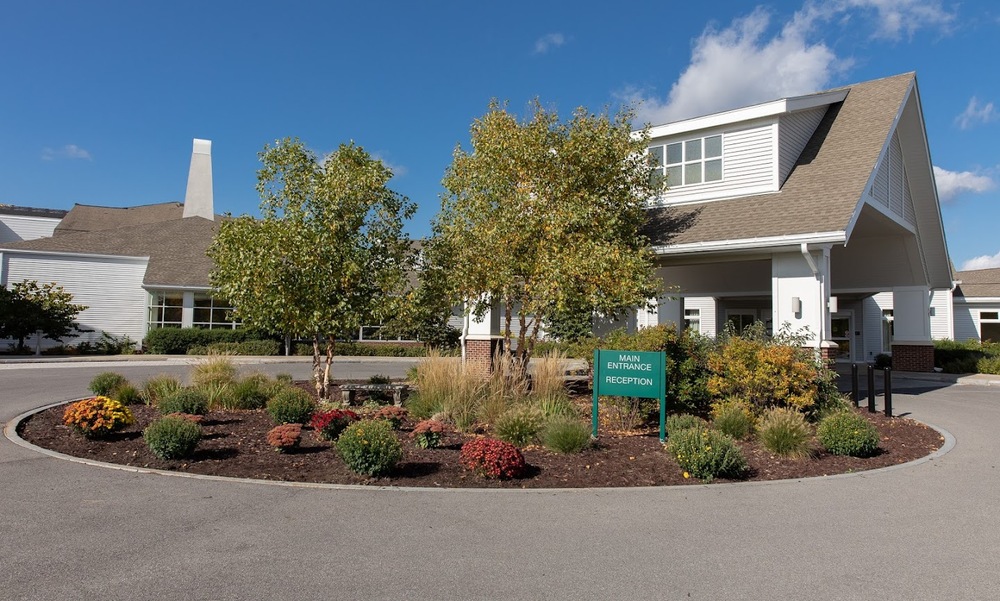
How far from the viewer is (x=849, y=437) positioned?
8.25 meters

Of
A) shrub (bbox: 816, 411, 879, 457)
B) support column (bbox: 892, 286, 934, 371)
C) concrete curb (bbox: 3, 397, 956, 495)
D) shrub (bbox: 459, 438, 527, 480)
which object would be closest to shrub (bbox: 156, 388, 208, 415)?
concrete curb (bbox: 3, 397, 956, 495)

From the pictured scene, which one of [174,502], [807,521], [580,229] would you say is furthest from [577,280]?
[174,502]

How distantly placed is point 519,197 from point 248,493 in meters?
8.75

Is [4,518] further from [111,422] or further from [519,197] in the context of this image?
[519,197]

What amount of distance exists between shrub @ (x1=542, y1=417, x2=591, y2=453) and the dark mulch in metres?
0.10

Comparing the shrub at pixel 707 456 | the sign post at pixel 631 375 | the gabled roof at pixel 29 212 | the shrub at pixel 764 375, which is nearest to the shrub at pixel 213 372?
the sign post at pixel 631 375

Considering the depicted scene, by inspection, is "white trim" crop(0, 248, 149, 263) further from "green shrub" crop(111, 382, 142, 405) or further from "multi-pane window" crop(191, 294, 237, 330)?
"green shrub" crop(111, 382, 142, 405)

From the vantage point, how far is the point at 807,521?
5.61 metres

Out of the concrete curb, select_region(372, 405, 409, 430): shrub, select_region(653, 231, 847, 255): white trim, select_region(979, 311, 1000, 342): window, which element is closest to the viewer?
the concrete curb

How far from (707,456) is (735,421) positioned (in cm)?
235

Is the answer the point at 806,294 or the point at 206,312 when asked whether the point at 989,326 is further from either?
the point at 206,312

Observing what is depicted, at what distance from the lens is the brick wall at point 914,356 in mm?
21109

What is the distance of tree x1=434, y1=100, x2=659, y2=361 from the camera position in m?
12.2

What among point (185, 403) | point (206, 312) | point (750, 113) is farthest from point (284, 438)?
point (206, 312)
